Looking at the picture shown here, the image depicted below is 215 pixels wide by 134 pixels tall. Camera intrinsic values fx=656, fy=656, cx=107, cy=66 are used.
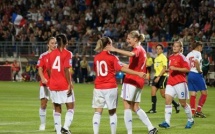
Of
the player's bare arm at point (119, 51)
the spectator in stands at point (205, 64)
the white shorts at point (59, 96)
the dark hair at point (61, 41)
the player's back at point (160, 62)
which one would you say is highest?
the dark hair at point (61, 41)

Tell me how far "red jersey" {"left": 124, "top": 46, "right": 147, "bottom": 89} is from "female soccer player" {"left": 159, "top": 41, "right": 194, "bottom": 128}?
2.40 metres

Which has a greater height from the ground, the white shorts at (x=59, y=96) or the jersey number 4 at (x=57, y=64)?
the jersey number 4 at (x=57, y=64)

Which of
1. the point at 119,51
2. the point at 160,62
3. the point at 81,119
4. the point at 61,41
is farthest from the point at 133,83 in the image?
the point at 160,62

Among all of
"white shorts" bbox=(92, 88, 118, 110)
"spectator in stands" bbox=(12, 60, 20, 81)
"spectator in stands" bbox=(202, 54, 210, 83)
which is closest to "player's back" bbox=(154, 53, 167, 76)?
"white shorts" bbox=(92, 88, 118, 110)

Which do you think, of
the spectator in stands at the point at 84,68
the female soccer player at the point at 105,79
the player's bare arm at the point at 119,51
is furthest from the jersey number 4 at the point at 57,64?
the spectator in stands at the point at 84,68

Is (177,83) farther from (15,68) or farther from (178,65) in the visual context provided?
(15,68)

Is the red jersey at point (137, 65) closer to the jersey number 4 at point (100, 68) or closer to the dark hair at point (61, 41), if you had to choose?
the jersey number 4 at point (100, 68)

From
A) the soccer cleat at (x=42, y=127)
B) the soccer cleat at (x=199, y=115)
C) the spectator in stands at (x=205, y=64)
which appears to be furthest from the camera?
the spectator in stands at (x=205, y=64)

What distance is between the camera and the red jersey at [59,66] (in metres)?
14.2

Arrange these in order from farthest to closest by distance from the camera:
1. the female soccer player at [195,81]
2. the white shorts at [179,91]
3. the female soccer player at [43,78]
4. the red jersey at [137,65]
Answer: the female soccer player at [195,81]
the white shorts at [179,91]
the female soccer player at [43,78]
the red jersey at [137,65]

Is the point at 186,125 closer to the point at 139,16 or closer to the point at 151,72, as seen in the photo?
the point at 151,72

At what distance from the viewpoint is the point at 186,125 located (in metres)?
16.6

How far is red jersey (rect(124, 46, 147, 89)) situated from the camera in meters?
14.0

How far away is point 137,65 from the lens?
14078 mm
